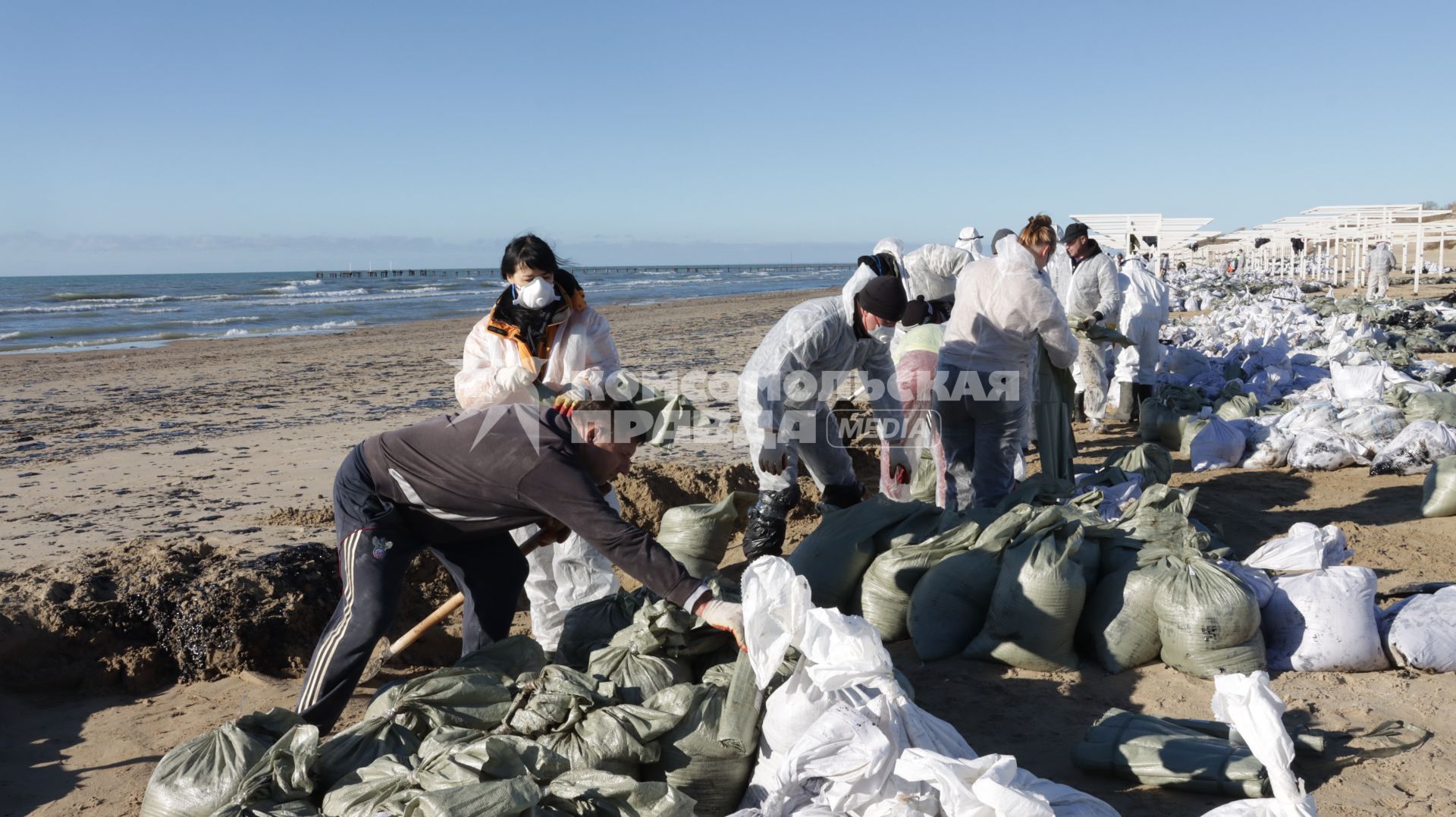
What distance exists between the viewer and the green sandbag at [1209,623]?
288 cm

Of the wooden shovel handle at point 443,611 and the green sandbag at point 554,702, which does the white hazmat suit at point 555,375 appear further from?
the green sandbag at point 554,702

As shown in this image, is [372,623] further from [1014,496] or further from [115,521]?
[115,521]

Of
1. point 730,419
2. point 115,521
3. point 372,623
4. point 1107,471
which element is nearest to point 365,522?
point 372,623

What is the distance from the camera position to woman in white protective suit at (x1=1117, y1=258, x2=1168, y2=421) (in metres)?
7.59

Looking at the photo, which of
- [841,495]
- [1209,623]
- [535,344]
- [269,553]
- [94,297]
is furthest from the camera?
[94,297]

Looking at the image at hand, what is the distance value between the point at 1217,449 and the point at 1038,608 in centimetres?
376

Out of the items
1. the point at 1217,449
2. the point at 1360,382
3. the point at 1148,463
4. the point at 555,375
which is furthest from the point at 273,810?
the point at 1360,382

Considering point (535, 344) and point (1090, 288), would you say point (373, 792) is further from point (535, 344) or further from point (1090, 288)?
point (1090, 288)

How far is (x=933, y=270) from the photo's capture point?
5.95 metres

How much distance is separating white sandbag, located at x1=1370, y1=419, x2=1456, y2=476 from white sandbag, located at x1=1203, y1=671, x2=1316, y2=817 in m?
4.37

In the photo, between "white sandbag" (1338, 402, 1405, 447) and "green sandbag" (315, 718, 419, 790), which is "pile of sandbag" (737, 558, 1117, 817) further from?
"white sandbag" (1338, 402, 1405, 447)

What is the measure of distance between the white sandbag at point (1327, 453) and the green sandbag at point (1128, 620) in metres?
3.54

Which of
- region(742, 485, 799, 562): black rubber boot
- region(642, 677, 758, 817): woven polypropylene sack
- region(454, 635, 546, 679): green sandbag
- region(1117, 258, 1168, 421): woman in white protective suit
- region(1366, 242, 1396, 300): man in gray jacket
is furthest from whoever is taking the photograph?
region(1366, 242, 1396, 300): man in gray jacket

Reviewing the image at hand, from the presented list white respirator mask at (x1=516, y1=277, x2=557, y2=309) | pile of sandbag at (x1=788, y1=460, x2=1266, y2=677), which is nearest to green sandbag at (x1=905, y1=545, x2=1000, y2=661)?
pile of sandbag at (x1=788, y1=460, x2=1266, y2=677)
